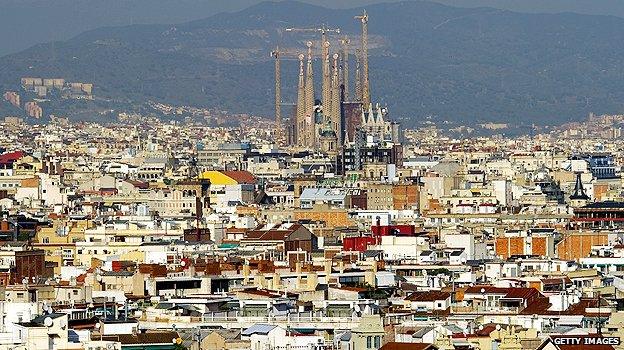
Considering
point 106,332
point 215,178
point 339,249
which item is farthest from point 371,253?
point 215,178

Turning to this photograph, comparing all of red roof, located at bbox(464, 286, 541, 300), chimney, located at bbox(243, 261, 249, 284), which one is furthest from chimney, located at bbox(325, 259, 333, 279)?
red roof, located at bbox(464, 286, 541, 300)

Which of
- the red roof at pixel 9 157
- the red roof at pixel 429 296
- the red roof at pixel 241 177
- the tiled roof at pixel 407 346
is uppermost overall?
the tiled roof at pixel 407 346

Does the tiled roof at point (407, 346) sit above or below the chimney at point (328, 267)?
above

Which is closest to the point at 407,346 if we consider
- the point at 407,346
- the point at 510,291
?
the point at 407,346

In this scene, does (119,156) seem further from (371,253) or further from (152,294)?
(152,294)

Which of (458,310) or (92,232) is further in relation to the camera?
(92,232)

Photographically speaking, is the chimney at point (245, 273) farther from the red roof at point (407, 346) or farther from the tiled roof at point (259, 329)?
the red roof at point (407, 346)

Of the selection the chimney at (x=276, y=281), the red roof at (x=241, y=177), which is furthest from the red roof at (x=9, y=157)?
the chimney at (x=276, y=281)

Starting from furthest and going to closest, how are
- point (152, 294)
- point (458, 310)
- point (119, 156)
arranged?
point (119, 156) < point (152, 294) < point (458, 310)

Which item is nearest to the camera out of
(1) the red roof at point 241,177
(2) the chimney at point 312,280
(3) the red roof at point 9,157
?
(2) the chimney at point 312,280

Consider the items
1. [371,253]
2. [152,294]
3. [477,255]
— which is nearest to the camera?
[152,294]

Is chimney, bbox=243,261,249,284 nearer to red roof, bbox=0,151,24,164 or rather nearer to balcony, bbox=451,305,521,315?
balcony, bbox=451,305,521,315
